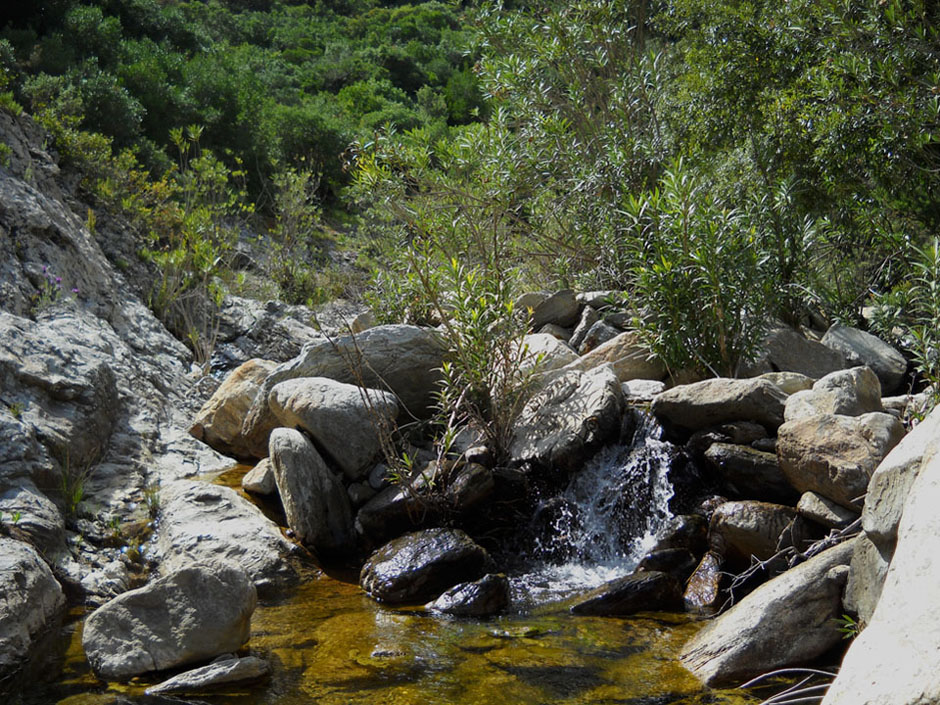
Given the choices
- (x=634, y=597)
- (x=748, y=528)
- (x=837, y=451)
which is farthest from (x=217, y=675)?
(x=837, y=451)

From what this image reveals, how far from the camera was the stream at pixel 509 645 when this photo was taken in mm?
3877

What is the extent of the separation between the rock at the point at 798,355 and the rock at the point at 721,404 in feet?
4.67

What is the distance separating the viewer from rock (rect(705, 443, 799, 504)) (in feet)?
17.8

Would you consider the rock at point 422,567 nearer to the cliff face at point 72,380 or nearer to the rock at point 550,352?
the cliff face at point 72,380

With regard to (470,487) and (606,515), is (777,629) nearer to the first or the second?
(606,515)

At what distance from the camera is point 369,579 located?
536 centimetres

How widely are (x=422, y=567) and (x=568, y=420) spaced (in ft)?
5.85

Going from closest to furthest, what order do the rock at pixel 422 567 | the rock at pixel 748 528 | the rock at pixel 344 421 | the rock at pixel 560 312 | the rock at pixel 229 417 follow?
the rock at pixel 748 528 → the rock at pixel 422 567 → the rock at pixel 344 421 → the rock at pixel 229 417 → the rock at pixel 560 312

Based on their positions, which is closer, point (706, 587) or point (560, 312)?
point (706, 587)

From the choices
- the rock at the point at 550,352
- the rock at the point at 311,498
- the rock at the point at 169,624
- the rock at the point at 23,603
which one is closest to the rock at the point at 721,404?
the rock at the point at 550,352

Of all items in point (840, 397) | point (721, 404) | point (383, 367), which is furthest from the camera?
point (383, 367)

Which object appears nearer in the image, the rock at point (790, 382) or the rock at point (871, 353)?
the rock at point (790, 382)

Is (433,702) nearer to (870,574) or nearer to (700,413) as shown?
(870,574)

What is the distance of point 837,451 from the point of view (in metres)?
4.93
